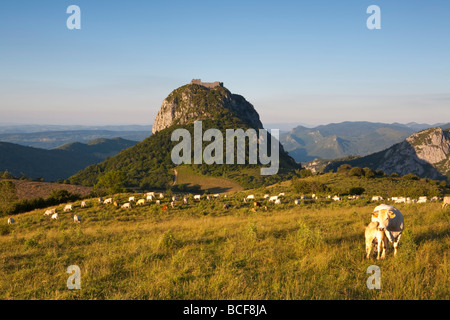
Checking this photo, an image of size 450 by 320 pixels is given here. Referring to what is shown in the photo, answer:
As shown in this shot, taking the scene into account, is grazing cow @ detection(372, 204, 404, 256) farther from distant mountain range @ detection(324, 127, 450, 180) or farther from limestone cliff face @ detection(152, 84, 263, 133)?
distant mountain range @ detection(324, 127, 450, 180)

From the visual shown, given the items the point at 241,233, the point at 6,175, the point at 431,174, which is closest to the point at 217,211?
the point at 241,233

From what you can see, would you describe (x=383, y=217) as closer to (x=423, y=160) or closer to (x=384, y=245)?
(x=384, y=245)

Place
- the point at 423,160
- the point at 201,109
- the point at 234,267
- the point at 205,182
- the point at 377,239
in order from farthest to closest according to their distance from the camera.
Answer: the point at 423,160
the point at 201,109
the point at 205,182
the point at 234,267
the point at 377,239

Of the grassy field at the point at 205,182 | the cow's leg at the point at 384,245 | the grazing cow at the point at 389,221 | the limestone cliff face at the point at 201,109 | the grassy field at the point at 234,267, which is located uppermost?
the limestone cliff face at the point at 201,109

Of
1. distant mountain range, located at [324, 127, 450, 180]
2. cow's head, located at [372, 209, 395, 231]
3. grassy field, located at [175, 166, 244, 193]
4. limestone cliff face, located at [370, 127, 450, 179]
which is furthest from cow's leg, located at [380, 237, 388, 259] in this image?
limestone cliff face, located at [370, 127, 450, 179]

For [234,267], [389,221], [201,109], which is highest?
[201,109]

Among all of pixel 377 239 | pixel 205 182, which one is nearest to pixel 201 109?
pixel 205 182

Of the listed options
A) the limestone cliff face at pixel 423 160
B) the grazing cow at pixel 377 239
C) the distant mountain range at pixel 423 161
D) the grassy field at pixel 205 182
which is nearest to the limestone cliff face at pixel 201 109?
the grassy field at pixel 205 182

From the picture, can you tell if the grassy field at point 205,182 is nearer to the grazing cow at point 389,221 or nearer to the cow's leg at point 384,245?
the cow's leg at point 384,245

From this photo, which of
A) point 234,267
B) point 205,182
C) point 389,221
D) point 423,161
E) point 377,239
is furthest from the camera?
point 423,161

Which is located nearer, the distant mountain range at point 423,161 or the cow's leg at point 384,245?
the cow's leg at point 384,245

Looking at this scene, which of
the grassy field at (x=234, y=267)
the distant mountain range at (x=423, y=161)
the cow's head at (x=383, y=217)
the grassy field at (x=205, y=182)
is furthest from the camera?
the distant mountain range at (x=423, y=161)
